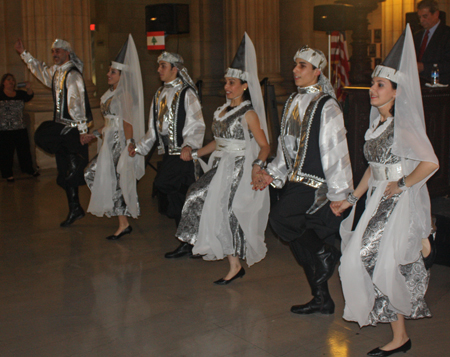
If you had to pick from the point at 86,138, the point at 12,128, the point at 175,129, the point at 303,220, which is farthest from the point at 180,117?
the point at 12,128

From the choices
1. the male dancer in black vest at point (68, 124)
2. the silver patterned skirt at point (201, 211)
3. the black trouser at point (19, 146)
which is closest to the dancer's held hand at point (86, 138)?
the male dancer in black vest at point (68, 124)

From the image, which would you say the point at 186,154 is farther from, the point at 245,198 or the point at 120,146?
the point at 120,146

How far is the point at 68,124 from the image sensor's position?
18.7 feet

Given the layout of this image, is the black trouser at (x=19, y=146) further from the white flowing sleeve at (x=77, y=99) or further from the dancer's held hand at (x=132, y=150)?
the dancer's held hand at (x=132, y=150)

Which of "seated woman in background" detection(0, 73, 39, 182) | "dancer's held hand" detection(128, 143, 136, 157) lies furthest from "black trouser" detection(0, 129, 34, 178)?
"dancer's held hand" detection(128, 143, 136, 157)

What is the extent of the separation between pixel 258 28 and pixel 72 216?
6.36 metres

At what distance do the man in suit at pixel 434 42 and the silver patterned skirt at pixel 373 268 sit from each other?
9.12ft

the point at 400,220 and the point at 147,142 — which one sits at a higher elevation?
the point at 147,142

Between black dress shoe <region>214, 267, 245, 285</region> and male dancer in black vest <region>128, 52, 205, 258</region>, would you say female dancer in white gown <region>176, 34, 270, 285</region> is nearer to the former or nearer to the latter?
black dress shoe <region>214, 267, 245, 285</region>

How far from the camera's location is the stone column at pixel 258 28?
10781 mm

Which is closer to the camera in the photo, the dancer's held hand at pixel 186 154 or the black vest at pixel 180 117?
the dancer's held hand at pixel 186 154

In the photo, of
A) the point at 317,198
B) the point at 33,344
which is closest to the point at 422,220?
the point at 317,198

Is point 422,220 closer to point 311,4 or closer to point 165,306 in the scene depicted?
point 165,306

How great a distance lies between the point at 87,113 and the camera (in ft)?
19.0
